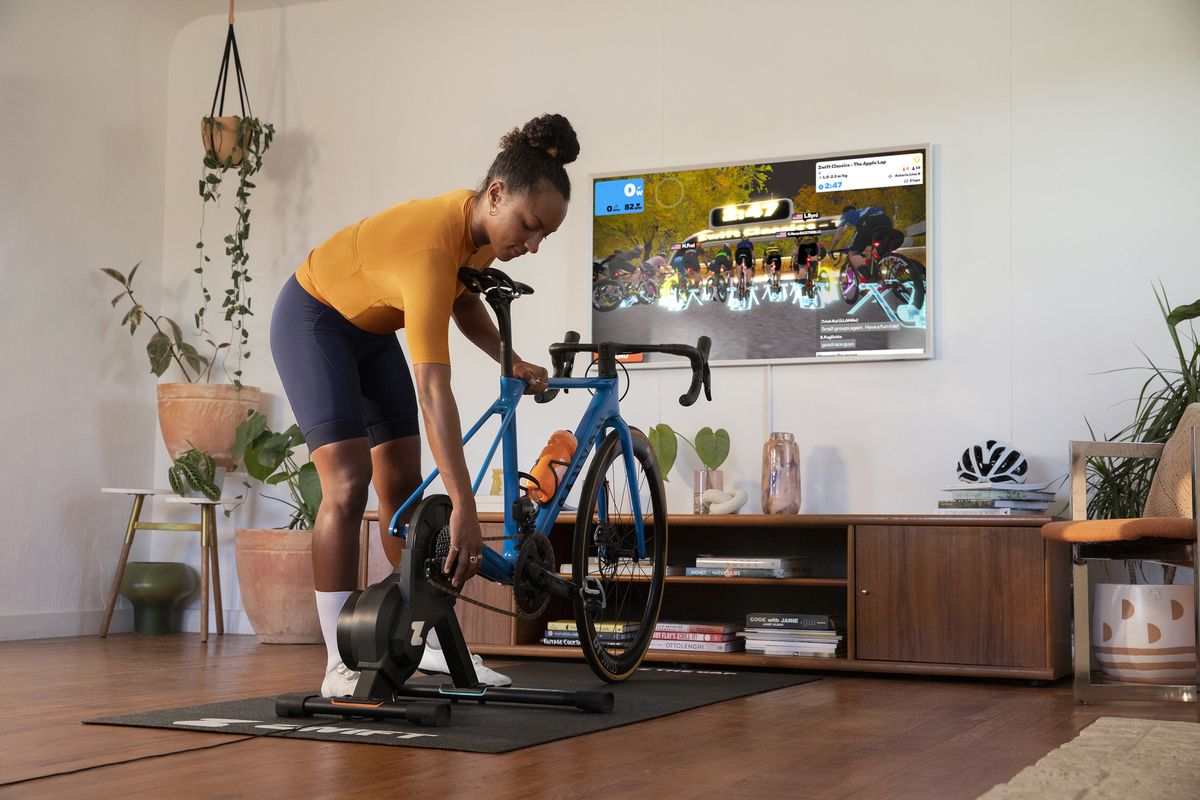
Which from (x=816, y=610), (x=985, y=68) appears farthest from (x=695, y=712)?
(x=985, y=68)

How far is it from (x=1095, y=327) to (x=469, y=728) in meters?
2.48

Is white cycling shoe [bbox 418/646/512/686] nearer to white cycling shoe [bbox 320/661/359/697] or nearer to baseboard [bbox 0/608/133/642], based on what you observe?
white cycling shoe [bbox 320/661/359/697]

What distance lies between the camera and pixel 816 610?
3908 mm

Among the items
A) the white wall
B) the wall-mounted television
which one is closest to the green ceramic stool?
the white wall

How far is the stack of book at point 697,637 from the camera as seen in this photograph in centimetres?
361

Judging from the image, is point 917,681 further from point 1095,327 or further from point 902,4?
point 902,4

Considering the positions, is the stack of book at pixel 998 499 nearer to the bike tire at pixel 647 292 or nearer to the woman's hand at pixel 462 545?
the bike tire at pixel 647 292

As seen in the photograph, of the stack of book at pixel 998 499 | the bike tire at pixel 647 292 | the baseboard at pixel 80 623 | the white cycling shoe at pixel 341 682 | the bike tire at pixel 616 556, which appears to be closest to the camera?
the white cycling shoe at pixel 341 682

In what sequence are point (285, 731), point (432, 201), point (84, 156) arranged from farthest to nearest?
point (84, 156) → point (432, 201) → point (285, 731)

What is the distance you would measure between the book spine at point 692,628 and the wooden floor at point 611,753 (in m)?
0.58

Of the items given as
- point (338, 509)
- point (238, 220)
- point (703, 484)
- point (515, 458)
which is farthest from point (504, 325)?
point (238, 220)

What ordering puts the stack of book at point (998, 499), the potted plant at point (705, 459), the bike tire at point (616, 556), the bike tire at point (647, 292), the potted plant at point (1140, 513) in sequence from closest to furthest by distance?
the bike tire at point (616, 556) → the potted plant at point (1140, 513) → the stack of book at point (998, 499) → the potted plant at point (705, 459) → the bike tire at point (647, 292)

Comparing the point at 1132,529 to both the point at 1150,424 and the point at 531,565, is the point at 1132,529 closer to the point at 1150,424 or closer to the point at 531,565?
the point at 1150,424

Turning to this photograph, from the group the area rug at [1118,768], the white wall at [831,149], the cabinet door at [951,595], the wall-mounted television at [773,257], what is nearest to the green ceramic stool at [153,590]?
the white wall at [831,149]
